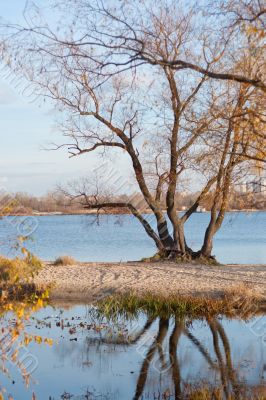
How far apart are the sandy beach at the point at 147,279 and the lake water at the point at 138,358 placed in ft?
6.44

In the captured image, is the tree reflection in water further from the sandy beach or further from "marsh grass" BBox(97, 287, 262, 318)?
the sandy beach

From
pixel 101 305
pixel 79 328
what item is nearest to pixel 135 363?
pixel 79 328

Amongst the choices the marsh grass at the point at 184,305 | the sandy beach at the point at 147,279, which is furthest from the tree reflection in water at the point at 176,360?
the sandy beach at the point at 147,279

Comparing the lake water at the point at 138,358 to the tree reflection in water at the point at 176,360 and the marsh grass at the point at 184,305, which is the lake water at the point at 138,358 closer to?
the tree reflection in water at the point at 176,360

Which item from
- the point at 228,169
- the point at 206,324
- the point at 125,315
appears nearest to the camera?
the point at 206,324

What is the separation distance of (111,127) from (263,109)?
13131mm

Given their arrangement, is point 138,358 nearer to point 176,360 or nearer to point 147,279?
point 176,360

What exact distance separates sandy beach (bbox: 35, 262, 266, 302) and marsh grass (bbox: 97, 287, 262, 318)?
2.06ft

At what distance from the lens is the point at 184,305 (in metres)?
14.3

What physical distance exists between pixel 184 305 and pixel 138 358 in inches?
147

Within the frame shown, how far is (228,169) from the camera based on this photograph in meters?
18.3

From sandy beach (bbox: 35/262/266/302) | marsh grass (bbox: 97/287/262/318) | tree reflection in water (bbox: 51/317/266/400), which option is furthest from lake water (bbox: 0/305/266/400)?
sandy beach (bbox: 35/262/266/302)

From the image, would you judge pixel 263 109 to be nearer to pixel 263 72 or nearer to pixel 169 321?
pixel 263 72

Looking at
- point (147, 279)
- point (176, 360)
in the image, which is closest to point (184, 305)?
point (147, 279)
